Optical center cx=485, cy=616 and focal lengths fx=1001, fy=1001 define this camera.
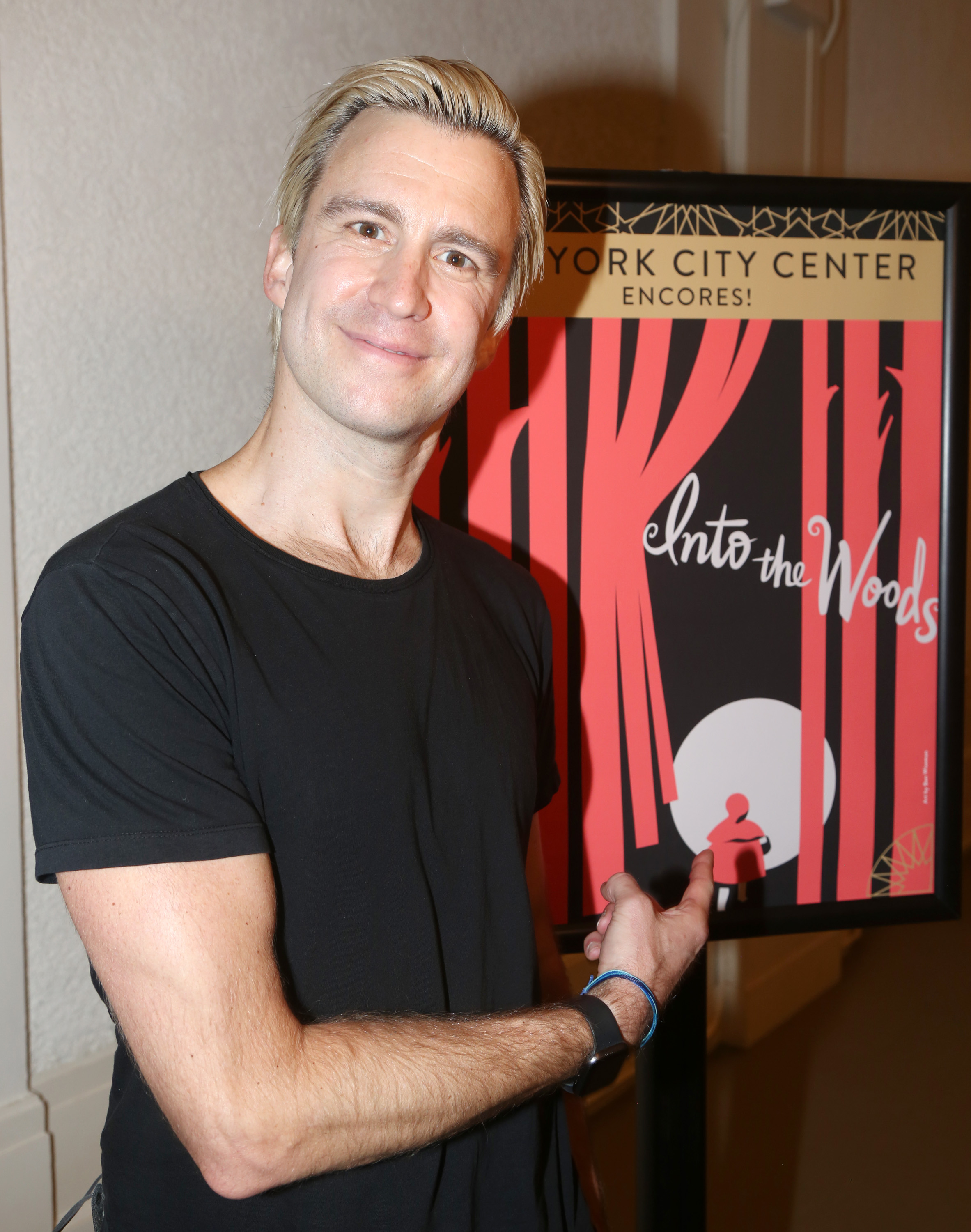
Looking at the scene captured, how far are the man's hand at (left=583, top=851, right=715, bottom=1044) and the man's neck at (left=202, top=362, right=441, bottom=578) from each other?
1.51ft

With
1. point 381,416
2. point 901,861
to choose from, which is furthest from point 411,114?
point 901,861

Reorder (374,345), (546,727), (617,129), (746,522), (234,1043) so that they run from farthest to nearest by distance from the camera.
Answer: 1. (617,129)
2. (746,522)
3. (546,727)
4. (374,345)
5. (234,1043)

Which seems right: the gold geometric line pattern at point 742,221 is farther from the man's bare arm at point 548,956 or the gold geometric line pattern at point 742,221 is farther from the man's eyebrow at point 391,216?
the man's bare arm at point 548,956

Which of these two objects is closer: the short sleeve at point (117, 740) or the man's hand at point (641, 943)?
the short sleeve at point (117, 740)

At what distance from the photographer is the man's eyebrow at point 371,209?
1.04 meters

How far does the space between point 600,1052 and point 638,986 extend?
0.10 m

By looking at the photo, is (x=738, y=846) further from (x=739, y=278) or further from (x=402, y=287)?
(x=402, y=287)

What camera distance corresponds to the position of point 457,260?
1093 mm

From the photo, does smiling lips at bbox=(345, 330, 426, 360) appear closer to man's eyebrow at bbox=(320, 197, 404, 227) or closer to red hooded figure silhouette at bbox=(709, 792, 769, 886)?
man's eyebrow at bbox=(320, 197, 404, 227)

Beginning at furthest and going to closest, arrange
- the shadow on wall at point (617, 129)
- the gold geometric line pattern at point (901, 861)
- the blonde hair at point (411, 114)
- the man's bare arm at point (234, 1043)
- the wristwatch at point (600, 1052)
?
the shadow on wall at point (617, 129) → the gold geometric line pattern at point (901, 861) → the blonde hair at point (411, 114) → the wristwatch at point (600, 1052) → the man's bare arm at point (234, 1043)

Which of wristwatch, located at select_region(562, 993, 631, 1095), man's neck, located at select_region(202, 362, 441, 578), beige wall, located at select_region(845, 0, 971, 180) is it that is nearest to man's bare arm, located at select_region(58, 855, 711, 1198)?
wristwatch, located at select_region(562, 993, 631, 1095)

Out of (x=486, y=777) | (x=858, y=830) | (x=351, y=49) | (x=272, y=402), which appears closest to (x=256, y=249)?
(x=351, y=49)

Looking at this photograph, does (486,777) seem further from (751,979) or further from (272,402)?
(751,979)

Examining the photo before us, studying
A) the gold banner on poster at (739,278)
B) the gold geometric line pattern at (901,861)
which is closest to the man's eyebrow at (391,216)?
the gold banner on poster at (739,278)
